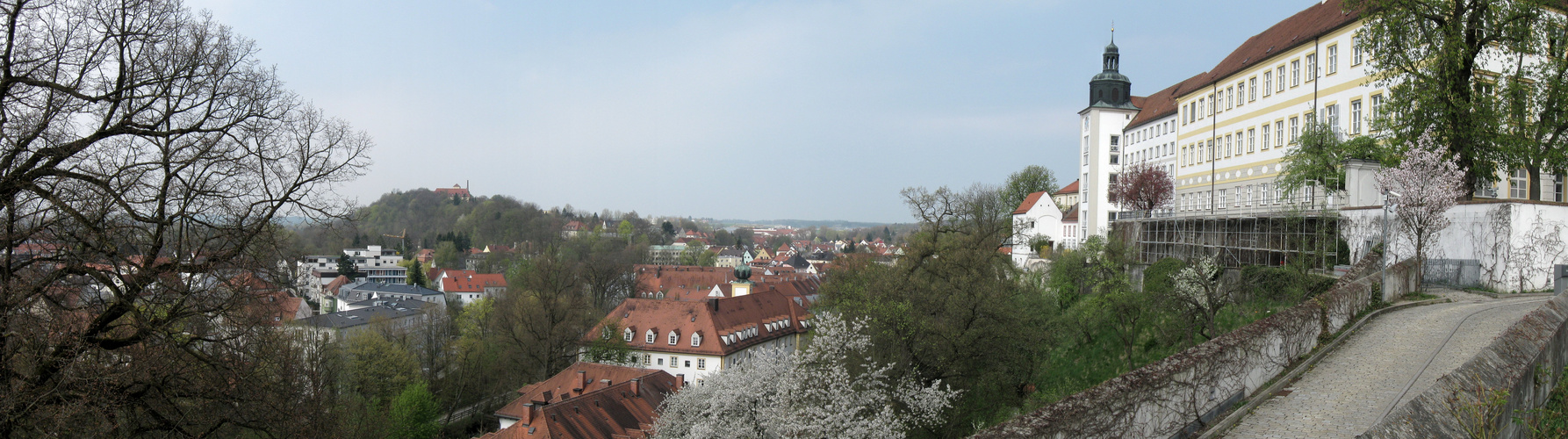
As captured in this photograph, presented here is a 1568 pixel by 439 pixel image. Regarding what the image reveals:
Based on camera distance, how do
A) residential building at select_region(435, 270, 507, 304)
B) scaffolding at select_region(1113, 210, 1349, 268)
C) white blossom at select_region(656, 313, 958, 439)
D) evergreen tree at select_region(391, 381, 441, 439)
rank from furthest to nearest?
residential building at select_region(435, 270, 507, 304)
evergreen tree at select_region(391, 381, 441, 439)
scaffolding at select_region(1113, 210, 1349, 268)
white blossom at select_region(656, 313, 958, 439)

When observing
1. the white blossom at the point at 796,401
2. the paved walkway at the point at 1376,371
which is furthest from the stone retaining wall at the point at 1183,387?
the white blossom at the point at 796,401

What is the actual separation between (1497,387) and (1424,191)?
13.7 m

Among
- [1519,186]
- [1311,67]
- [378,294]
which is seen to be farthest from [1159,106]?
[378,294]

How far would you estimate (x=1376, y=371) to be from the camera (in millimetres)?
11211

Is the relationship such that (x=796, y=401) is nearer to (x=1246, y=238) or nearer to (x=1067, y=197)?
(x=1246, y=238)

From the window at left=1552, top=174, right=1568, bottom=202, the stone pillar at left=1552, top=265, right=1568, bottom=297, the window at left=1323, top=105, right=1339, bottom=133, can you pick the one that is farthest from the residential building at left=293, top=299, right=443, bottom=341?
the window at left=1552, top=174, right=1568, bottom=202

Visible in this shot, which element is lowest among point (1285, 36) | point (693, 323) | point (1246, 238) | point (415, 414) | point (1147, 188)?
point (415, 414)

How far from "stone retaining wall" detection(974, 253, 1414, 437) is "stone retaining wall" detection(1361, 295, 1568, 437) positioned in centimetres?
220

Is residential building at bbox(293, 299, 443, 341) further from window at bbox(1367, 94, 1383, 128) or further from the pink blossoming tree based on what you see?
window at bbox(1367, 94, 1383, 128)

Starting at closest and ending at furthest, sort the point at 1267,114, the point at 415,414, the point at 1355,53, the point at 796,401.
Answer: the point at 796,401, the point at 1355,53, the point at 1267,114, the point at 415,414

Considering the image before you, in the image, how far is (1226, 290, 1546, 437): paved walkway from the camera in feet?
30.7

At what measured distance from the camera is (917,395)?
22469mm

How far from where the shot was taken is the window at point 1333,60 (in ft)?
96.5

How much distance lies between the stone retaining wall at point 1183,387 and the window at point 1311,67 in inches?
826
